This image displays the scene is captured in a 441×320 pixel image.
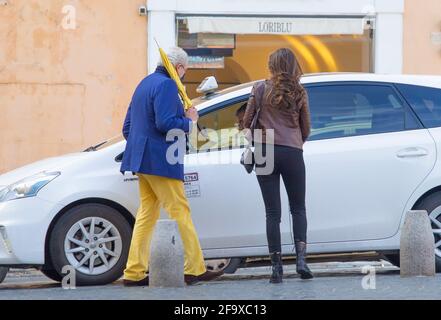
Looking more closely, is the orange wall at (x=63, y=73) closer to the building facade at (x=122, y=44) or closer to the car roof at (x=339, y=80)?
the building facade at (x=122, y=44)

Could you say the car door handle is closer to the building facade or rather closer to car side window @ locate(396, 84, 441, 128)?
car side window @ locate(396, 84, 441, 128)

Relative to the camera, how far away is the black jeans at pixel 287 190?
9.06m

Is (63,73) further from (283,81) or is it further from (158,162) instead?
(283,81)

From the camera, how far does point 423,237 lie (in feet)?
31.2

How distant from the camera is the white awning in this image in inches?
616

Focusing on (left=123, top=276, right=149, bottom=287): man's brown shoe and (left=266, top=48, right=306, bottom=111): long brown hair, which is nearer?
(left=266, top=48, right=306, bottom=111): long brown hair

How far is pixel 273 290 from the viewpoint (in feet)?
28.5

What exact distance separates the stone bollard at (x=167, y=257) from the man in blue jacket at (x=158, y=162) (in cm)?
21

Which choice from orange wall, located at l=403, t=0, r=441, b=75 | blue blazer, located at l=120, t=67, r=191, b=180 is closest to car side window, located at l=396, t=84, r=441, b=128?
blue blazer, located at l=120, t=67, r=191, b=180

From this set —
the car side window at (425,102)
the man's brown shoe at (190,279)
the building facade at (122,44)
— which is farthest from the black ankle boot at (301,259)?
the building facade at (122,44)

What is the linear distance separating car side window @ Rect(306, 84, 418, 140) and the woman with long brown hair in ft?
3.56

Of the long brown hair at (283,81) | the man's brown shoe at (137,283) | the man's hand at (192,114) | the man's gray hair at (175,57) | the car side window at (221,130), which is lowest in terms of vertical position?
the man's brown shoe at (137,283)
